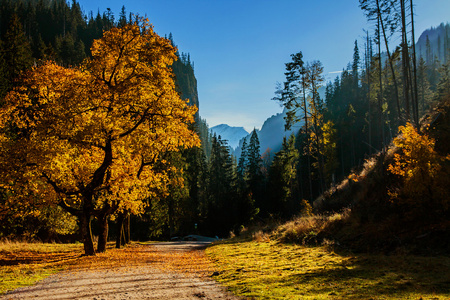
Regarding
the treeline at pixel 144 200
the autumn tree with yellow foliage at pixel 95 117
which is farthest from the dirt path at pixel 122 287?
the treeline at pixel 144 200

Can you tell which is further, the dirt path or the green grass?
the dirt path

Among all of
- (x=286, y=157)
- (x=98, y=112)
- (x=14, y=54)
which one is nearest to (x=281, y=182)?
(x=286, y=157)

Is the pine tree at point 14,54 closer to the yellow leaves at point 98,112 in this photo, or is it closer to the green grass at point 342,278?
the yellow leaves at point 98,112

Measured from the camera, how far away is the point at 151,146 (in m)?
13.4

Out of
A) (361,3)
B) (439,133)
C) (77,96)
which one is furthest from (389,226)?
(361,3)

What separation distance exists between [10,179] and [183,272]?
9.37 m

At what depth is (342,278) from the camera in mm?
6863

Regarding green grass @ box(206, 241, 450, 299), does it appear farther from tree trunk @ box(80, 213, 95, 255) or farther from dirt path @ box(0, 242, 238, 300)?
tree trunk @ box(80, 213, 95, 255)

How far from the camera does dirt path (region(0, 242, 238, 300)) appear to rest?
6.23m

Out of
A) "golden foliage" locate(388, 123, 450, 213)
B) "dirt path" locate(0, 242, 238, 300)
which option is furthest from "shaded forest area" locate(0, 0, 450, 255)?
"dirt path" locate(0, 242, 238, 300)

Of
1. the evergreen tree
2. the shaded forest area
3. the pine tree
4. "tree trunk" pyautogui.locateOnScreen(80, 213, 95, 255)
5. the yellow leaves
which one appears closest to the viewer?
the yellow leaves

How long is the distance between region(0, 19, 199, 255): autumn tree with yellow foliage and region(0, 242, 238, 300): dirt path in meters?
5.11

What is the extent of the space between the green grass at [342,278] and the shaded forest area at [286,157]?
459 centimetres

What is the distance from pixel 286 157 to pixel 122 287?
48.7 m
